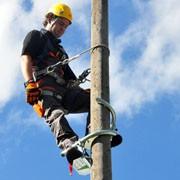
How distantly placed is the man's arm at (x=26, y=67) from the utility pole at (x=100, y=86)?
1105 millimetres

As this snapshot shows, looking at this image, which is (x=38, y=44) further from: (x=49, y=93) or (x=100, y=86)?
(x=100, y=86)

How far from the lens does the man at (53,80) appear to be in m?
6.14

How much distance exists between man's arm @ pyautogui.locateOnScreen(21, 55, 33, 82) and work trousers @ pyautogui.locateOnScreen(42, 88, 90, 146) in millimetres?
310

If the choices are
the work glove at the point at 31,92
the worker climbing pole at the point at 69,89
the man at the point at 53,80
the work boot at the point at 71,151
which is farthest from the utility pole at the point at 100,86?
the work glove at the point at 31,92

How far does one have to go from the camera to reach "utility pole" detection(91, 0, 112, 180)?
4828 mm

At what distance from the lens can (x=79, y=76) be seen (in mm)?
6914

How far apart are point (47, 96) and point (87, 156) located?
1.36 meters

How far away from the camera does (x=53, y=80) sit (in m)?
6.73

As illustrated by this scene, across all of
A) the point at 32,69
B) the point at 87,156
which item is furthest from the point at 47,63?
the point at 87,156

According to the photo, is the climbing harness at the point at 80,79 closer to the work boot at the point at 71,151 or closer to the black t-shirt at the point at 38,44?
the black t-shirt at the point at 38,44

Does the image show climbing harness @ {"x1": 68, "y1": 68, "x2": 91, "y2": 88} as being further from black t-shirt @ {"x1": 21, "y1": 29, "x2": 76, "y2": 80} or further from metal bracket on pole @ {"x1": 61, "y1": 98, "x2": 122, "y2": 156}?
metal bracket on pole @ {"x1": 61, "y1": 98, "x2": 122, "y2": 156}

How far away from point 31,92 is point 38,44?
0.93 meters

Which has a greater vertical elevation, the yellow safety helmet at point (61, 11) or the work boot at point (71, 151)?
the yellow safety helmet at point (61, 11)

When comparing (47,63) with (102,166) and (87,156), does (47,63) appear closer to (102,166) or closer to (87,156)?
(87,156)
